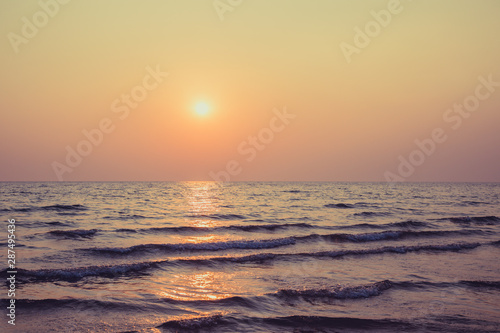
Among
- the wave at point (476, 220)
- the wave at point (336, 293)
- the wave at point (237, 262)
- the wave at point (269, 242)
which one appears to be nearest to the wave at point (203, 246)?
the wave at point (269, 242)

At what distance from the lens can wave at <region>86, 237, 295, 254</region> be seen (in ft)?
66.3

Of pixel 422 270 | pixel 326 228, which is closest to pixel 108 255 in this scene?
pixel 422 270

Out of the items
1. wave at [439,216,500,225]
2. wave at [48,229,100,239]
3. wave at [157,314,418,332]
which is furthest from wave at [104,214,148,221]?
wave at [439,216,500,225]

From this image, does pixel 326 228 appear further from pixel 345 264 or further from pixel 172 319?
pixel 172 319

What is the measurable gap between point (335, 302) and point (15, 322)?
947 cm

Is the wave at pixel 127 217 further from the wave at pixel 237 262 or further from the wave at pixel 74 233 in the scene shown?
the wave at pixel 237 262

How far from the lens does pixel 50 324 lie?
9.83m

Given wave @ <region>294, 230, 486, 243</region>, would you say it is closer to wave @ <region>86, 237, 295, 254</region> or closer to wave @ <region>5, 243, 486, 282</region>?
wave @ <region>86, 237, 295, 254</region>

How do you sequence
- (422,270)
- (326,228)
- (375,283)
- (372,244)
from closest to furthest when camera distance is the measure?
(375,283), (422,270), (372,244), (326,228)

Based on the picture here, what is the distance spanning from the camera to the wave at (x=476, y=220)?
1371 inches

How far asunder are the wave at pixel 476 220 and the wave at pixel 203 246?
20.5 m

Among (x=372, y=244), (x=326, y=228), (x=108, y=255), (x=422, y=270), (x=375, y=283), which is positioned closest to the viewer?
(x=375, y=283)

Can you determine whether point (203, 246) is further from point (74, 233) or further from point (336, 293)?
point (336, 293)

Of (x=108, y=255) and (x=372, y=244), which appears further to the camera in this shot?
(x=372, y=244)
